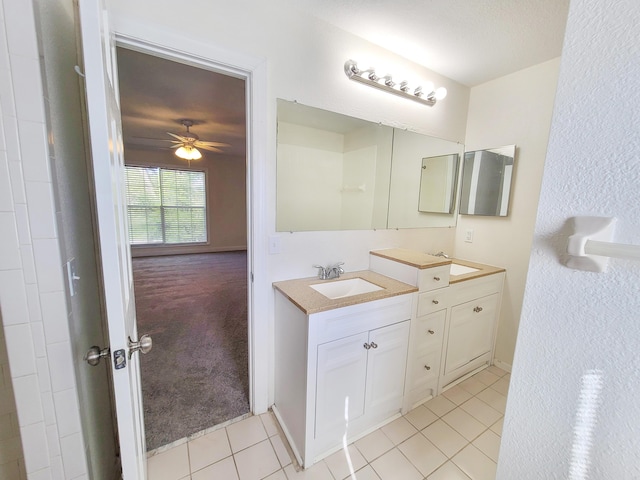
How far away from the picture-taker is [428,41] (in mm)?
1734

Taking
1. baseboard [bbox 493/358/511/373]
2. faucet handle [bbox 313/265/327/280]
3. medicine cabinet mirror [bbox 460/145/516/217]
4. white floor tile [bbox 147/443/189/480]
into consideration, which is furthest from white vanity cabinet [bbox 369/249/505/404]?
white floor tile [bbox 147/443/189/480]

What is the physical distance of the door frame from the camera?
1209mm

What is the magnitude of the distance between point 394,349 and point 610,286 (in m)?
1.24

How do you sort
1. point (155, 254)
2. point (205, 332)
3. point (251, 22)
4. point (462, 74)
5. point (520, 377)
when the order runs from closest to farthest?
point (520, 377)
point (251, 22)
point (462, 74)
point (205, 332)
point (155, 254)

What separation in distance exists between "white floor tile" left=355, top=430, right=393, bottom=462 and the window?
19.0ft

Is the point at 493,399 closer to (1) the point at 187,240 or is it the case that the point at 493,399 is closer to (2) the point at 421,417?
(2) the point at 421,417

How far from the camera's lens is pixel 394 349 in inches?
61.8

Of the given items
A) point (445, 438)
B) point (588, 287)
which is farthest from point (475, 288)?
point (588, 287)

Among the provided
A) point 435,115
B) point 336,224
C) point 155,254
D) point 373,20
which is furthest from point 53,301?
point 155,254

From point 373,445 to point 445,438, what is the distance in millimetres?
460

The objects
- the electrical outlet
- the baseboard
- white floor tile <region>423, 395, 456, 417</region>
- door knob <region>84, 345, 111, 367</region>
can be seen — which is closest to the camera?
door knob <region>84, 345, 111, 367</region>

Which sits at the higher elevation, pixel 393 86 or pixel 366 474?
pixel 393 86

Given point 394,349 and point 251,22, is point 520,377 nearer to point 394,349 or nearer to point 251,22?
point 394,349

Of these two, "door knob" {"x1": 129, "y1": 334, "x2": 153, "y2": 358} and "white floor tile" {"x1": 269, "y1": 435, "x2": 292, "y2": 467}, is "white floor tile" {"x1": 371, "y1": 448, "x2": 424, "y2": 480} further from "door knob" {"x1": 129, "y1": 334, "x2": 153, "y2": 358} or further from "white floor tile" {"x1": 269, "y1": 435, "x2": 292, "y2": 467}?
"door knob" {"x1": 129, "y1": 334, "x2": 153, "y2": 358}
